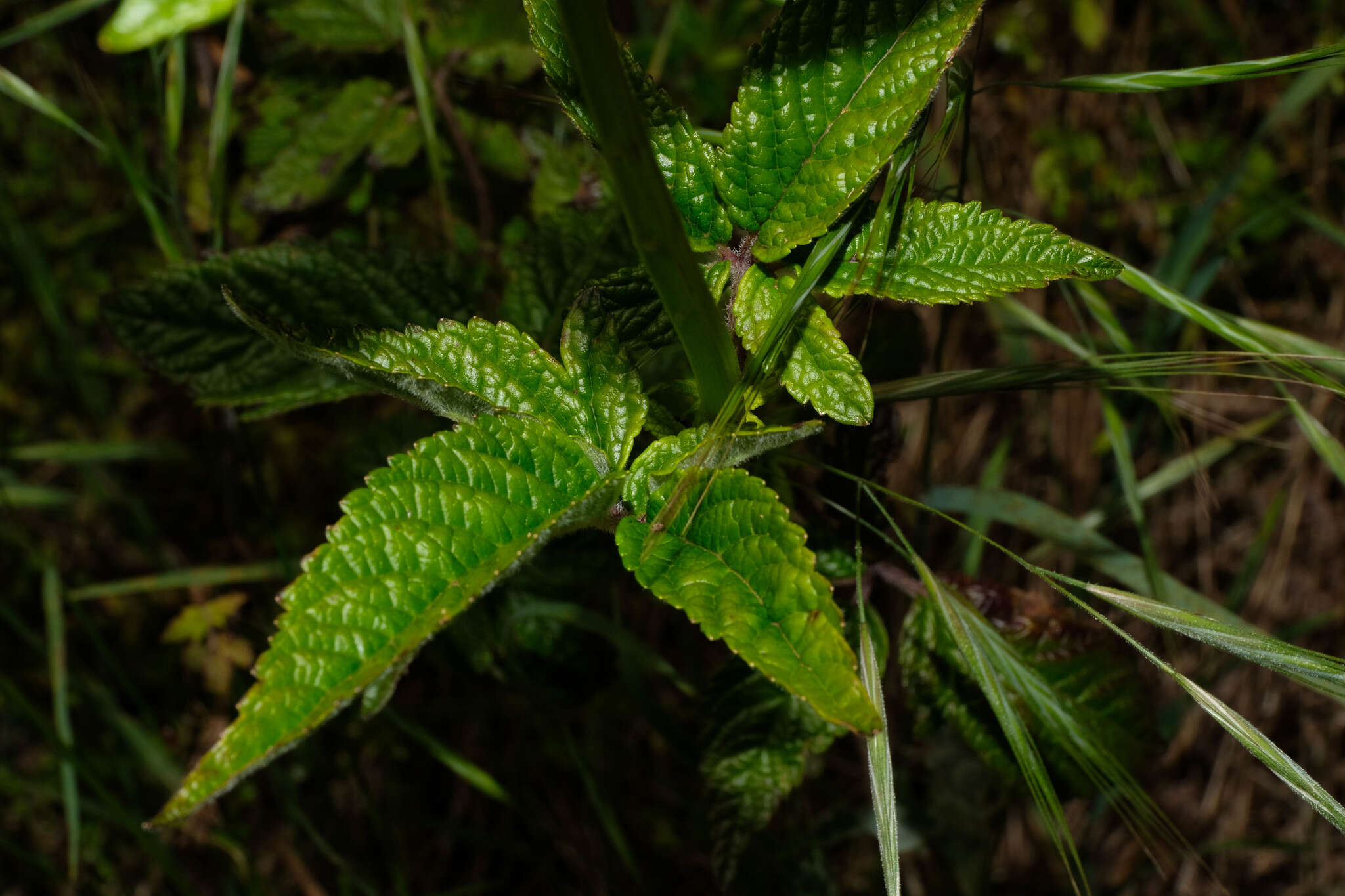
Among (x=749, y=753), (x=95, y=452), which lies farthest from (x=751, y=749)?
(x=95, y=452)

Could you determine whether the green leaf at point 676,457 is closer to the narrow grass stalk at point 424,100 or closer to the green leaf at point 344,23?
the narrow grass stalk at point 424,100

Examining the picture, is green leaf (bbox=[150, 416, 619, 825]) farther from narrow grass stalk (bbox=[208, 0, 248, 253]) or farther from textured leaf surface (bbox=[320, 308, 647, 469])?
narrow grass stalk (bbox=[208, 0, 248, 253])

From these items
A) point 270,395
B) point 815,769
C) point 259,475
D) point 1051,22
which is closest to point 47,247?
point 259,475

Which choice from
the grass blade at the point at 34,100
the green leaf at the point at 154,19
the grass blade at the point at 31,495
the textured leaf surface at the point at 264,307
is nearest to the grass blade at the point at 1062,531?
the textured leaf surface at the point at 264,307

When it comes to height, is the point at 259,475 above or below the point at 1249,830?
above

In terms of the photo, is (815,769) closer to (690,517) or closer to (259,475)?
(690,517)

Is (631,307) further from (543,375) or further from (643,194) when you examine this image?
(643,194)
